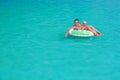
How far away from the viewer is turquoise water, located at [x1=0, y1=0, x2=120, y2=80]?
22.9ft

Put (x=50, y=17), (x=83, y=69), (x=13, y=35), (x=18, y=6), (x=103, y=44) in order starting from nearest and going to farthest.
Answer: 1. (x=83, y=69)
2. (x=103, y=44)
3. (x=13, y=35)
4. (x=50, y=17)
5. (x=18, y=6)

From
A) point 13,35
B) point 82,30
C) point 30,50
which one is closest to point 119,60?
point 82,30

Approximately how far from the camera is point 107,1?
13.6 m

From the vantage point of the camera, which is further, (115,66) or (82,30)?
(82,30)

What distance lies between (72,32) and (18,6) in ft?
18.4

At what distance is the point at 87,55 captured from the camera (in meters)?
7.79

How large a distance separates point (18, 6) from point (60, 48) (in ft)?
19.1

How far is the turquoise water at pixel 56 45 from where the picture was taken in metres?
6.98

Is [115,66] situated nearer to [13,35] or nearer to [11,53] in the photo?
[11,53]

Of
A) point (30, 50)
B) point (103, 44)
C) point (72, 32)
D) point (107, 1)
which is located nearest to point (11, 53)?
point (30, 50)

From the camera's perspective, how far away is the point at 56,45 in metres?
8.49

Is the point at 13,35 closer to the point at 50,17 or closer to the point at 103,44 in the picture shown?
the point at 50,17

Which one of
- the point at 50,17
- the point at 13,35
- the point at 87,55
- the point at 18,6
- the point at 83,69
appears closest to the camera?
the point at 83,69

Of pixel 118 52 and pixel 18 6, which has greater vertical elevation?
pixel 18 6
